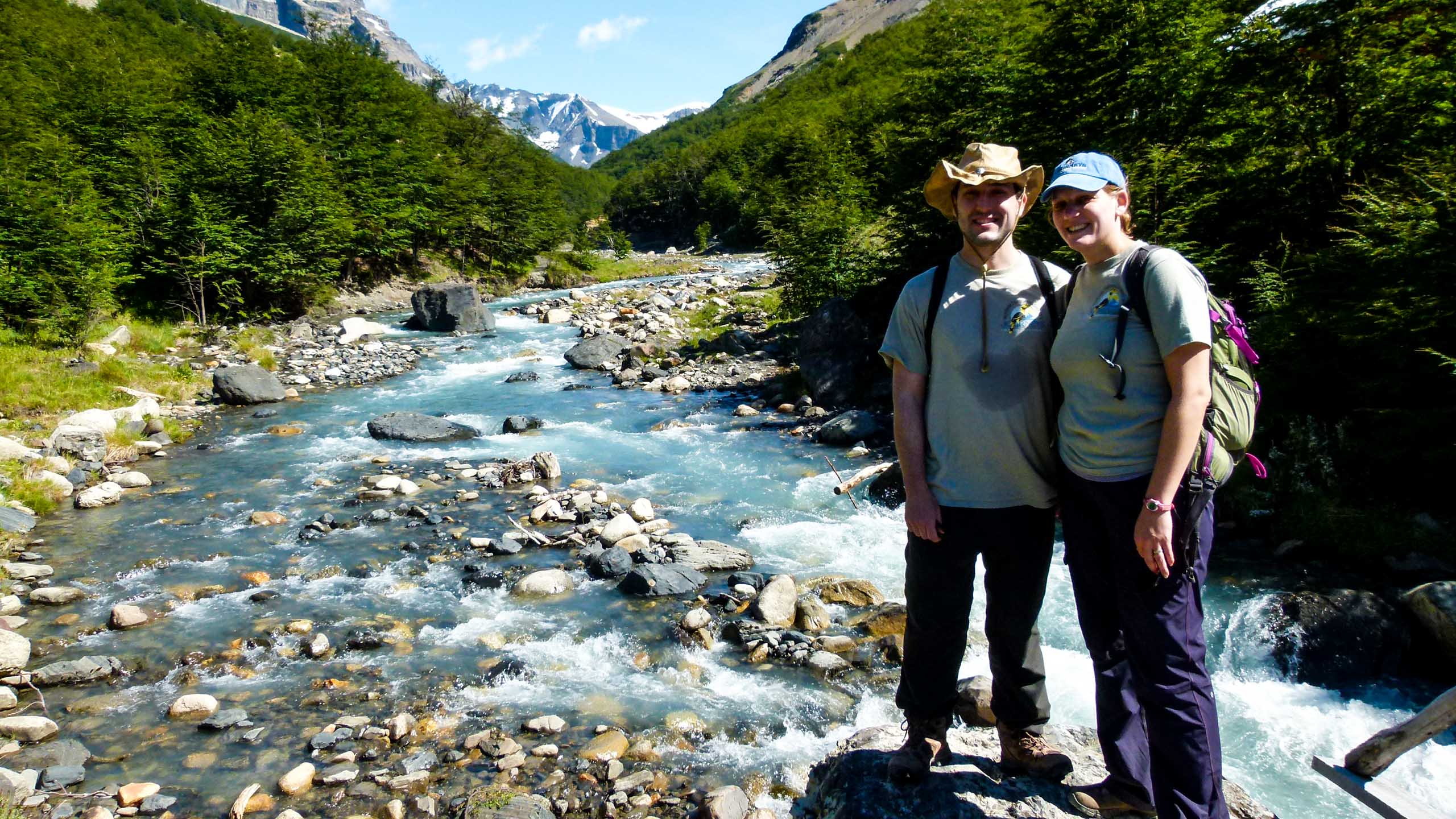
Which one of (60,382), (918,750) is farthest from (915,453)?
(60,382)

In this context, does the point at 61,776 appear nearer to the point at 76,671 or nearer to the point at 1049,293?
the point at 76,671

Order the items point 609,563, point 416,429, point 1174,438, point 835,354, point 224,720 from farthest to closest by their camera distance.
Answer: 1. point 835,354
2. point 416,429
3. point 609,563
4. point 224,720
5. point 1174,438

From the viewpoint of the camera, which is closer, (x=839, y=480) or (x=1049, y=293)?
(x=1049, y=293)

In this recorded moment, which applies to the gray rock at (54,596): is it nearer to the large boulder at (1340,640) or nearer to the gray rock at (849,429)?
the gray rock at (849,429)

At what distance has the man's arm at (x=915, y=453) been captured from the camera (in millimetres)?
2951

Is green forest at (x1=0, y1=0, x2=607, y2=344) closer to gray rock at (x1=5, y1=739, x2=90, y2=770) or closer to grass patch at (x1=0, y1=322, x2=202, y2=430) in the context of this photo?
grass patch at (x1=0, y1=322, x2=202, y2=430)

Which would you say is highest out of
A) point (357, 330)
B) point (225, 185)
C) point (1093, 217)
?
Result: point (225, 185)

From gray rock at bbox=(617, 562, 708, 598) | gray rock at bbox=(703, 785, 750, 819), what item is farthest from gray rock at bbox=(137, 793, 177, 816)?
gray rock at bbox=(617, 562, 708, 598)

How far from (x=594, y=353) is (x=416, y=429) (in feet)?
25.4

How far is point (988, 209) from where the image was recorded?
9.23 feet

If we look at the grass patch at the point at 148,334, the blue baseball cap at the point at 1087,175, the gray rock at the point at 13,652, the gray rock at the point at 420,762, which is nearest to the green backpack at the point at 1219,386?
the blue baseball cap at the point at 1087,175

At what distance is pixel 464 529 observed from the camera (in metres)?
9.93

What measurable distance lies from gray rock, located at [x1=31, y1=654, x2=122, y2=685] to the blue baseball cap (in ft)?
26.2

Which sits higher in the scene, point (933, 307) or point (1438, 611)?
point (933, 307)
